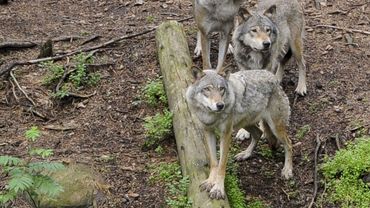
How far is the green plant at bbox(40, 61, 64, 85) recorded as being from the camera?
9.54 metres

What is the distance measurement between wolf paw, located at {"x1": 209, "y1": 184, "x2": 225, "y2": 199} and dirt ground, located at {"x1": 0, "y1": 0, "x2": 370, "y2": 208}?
2.23ft

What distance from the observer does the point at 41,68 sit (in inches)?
395

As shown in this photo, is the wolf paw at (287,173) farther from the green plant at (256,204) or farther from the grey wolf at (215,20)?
the grey wolf at (215,20)

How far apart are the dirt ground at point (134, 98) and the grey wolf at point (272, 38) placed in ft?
1.77

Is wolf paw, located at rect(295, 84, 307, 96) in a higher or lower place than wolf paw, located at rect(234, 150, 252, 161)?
lower

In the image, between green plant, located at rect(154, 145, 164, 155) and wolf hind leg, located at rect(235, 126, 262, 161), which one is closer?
wolf hind leg, located at rect(235, 126, 262, 161)

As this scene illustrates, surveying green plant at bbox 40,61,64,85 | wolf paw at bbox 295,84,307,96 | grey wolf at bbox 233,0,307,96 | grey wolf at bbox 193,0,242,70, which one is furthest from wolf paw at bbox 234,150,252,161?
green plant at bbox 40,61,64,85

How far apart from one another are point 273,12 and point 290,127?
1676 mm

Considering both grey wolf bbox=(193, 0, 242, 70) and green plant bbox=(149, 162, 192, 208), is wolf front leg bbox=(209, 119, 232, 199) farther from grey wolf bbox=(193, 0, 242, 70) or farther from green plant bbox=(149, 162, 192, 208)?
grey wolf bbox=(193, 0, 242, 70)

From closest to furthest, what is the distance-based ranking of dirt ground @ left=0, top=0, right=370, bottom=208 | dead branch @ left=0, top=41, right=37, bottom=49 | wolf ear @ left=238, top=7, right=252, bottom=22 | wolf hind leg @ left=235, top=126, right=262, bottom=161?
dirt ground @ left=0, top=0, right=370, bottom=208 < wolf hind leg @ left=235, top=126, right=262, bottom=161 < wolf ear @ left=238, top=7, right=252, bottom=22 < dead branch @ left=0, top=41, right=37, bottom=49

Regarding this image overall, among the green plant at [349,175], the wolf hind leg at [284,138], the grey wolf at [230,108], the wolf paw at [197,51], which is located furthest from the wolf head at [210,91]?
the wolf paw at [197,51]

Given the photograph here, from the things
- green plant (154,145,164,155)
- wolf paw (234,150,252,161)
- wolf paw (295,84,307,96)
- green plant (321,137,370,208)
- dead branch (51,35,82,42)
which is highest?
green plant (321,137,370,208)

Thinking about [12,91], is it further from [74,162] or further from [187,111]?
[187,111]

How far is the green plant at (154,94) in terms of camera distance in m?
9.03
